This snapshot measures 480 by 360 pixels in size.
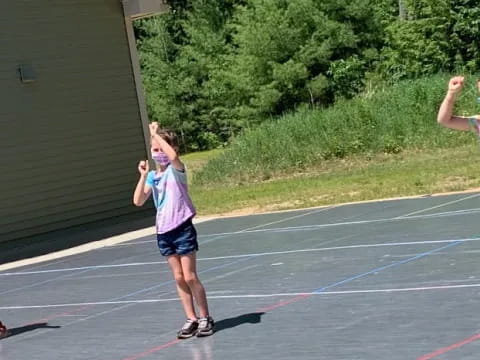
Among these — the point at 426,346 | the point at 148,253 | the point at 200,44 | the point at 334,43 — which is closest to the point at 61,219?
the point at 148,253

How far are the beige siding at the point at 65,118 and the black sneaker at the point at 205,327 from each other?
10.6 meters

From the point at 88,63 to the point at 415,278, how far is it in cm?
1229

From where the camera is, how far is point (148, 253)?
13555mm

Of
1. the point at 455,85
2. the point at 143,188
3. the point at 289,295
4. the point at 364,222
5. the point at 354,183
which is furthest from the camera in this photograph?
the point at 354,183

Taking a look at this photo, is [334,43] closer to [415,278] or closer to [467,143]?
[467,143]

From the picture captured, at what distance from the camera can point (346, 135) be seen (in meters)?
24.9

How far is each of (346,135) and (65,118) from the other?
8856 mm

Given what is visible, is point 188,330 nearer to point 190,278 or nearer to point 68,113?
point 190,278

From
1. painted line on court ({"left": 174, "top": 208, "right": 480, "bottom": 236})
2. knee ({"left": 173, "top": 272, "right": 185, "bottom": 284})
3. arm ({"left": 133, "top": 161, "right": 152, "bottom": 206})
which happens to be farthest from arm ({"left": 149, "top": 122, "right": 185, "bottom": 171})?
painted line on court ({"left": 174, "top": 208, "right": 480, "bottom": 236})

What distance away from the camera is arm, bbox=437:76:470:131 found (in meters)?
6.41

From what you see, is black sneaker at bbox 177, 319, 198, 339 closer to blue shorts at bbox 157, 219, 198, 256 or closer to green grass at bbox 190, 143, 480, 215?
blue shorts at bbox 157, 219, 198, 256

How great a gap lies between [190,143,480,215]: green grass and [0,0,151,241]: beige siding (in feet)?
7.32

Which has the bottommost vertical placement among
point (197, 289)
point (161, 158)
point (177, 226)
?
point (197, 289)

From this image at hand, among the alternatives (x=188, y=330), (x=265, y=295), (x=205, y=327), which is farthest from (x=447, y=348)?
(x=265, y=295)
